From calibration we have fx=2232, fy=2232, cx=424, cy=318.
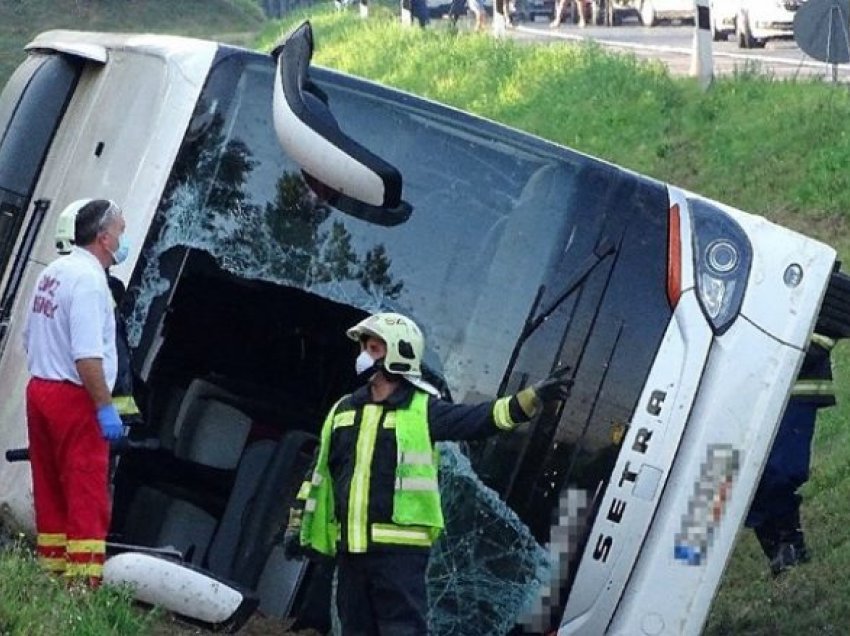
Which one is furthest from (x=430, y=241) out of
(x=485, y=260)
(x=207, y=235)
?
(x=207, y=235)

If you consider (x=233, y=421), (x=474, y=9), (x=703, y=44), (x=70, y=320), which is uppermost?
(x=474, y=9)

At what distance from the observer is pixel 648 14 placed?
33688 millimetres

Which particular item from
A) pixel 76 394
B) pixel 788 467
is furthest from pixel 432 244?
pixel 788 467

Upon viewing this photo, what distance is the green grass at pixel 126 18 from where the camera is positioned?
135 feet

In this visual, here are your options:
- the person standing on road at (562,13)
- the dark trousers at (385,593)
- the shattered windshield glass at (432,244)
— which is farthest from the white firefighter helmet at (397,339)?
the person standing on road at (562,13)

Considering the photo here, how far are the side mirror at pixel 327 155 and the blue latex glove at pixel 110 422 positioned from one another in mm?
861

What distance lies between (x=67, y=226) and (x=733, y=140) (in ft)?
27.9

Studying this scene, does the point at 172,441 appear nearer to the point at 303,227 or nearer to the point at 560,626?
the point at 303,227

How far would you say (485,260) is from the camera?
632 centimetres

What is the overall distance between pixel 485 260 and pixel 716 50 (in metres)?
20.0

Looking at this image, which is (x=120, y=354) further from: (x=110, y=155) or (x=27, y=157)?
(x=27, y=157)

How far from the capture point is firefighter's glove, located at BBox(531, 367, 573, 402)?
595 cm

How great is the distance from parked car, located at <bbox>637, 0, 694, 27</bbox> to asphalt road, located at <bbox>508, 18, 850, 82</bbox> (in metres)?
0.18

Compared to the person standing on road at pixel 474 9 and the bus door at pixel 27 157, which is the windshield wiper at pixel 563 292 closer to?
the bus door at pixel 27 157
